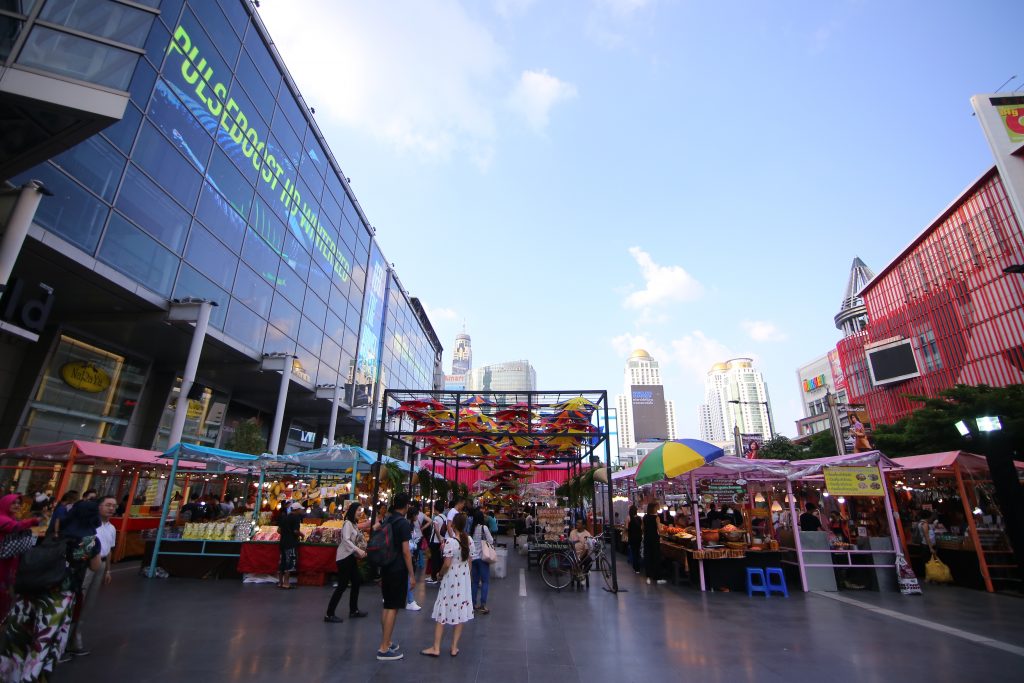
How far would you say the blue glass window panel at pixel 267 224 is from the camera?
20.7 meters

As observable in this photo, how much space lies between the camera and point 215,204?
18.2m

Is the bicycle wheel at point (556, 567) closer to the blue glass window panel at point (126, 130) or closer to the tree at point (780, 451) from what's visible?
the blue glass window panel at point (126, 130)

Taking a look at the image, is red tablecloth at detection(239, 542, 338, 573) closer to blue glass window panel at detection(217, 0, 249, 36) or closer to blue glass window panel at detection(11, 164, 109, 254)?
blue glass window panel at detection(11, 164, 109, 254)

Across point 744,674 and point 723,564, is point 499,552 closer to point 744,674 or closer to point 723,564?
point 723,564

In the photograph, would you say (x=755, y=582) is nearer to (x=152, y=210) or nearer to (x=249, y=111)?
(x=152, y=210)

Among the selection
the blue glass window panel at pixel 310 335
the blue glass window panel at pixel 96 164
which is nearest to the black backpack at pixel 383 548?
the blue glass window panel at pixel 96 164

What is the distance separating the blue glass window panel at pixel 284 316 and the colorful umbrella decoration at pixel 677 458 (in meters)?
19.0

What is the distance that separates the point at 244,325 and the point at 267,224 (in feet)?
17.0

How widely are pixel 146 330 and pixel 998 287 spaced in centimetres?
5884

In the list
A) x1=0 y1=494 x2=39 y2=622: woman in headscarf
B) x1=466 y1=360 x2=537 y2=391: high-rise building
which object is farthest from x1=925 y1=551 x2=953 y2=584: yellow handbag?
x1=466 y1=360 x2=537 y2=391: high-rise building

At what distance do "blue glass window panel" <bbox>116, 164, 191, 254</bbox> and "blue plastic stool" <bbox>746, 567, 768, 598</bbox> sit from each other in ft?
66.0

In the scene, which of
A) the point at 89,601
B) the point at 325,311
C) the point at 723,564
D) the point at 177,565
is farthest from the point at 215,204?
the point at 723,564

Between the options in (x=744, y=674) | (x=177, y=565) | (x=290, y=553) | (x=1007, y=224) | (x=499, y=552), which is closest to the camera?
(x=744, y=674)

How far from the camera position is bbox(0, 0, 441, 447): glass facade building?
13477 millimetres
